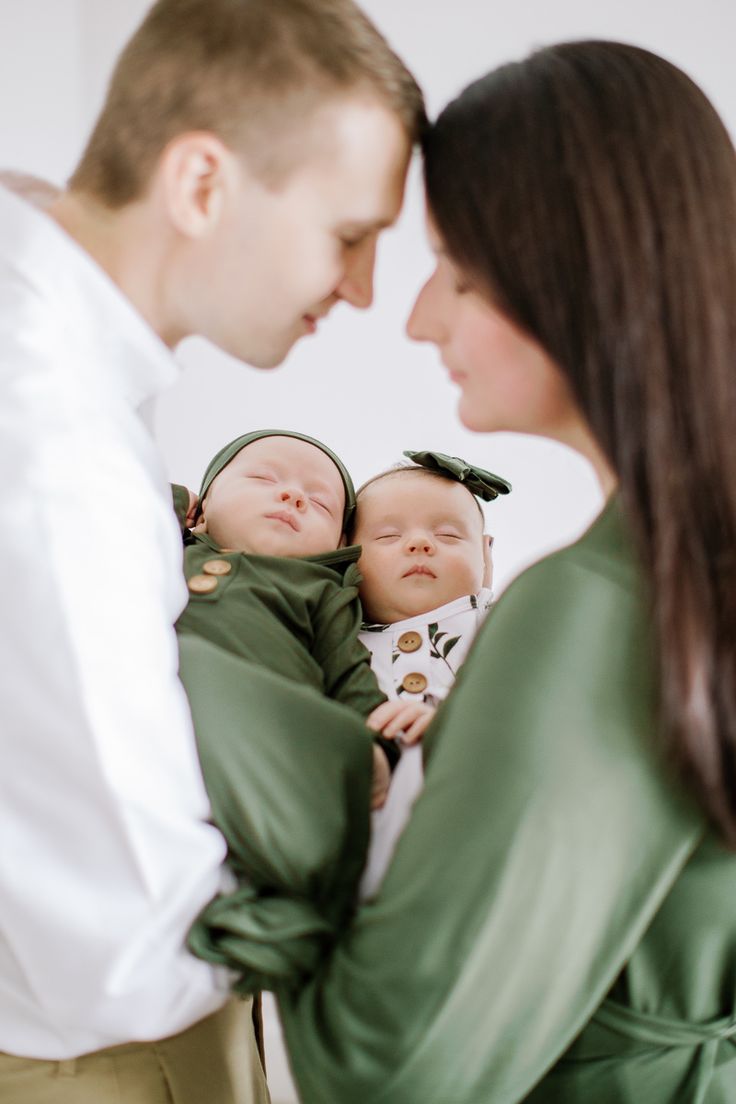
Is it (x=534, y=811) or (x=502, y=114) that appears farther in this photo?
(x=502, y=114)

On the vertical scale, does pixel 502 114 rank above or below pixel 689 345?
above

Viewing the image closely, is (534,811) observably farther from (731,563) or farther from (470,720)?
(731,563)

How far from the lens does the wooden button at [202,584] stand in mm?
1068

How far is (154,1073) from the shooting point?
36.0 inches

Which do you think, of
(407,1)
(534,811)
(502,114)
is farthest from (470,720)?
(407,1)

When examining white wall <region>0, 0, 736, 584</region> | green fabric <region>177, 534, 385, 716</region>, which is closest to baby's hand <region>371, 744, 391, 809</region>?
green fabric <region>177, 534, 385, 716</region>

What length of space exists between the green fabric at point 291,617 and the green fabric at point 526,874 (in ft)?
1.10

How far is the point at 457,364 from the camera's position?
90cm

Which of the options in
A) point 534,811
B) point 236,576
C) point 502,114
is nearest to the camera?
point 534,811

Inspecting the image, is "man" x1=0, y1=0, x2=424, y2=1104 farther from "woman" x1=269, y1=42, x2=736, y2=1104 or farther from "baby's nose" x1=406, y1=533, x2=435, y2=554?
"baby's nose" x1=406, y1=533, x2=435, y2=554

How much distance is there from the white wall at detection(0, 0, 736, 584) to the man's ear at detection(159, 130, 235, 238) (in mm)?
1601

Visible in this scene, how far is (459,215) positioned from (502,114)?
0.08 metres

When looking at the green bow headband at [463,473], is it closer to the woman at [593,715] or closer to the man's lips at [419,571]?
the man's lips at [419,571]

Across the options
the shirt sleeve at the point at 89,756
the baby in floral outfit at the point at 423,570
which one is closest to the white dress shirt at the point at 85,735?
the shirt sleeve at the point at 89,756
